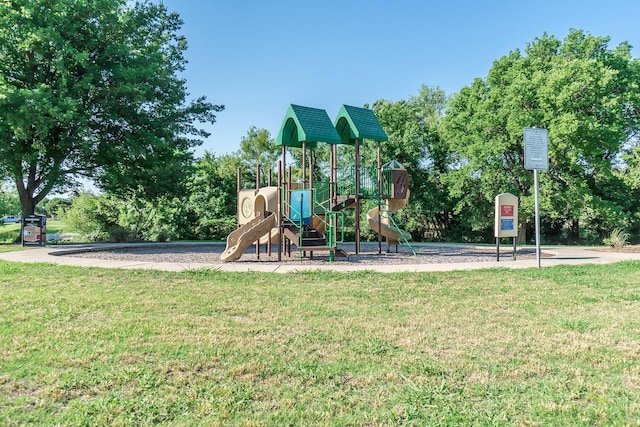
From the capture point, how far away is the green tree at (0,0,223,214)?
1548cm

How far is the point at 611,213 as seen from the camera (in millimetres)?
21516

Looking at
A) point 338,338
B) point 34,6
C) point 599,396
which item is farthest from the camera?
point 34,6

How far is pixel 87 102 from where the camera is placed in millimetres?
17547

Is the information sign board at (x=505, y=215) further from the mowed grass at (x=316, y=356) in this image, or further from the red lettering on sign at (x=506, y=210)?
the mowed grass at (x=316, y=356)

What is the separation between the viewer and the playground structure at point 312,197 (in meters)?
12.1

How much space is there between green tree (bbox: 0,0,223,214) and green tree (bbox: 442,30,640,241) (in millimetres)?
16165

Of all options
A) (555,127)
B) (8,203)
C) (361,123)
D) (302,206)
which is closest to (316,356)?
(302,206)

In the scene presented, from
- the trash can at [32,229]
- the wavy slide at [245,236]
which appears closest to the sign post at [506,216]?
the wavy slide at [245,236]

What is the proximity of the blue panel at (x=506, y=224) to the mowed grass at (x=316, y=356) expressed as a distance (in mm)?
5408

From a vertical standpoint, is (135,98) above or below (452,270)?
above

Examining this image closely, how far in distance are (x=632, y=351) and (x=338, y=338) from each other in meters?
2.84

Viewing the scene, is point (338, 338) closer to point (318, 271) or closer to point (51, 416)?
point (51, 416)

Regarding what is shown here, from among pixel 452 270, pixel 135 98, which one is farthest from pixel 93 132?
pixel 452 270

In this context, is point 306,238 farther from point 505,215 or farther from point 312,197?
point 505,215
